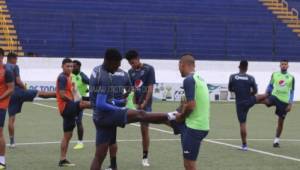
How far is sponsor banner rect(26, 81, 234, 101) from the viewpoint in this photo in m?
31.1

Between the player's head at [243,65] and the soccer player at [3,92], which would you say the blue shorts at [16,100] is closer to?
the soccer player at [3,92]

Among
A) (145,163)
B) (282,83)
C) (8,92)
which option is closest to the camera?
Result: (8,92)

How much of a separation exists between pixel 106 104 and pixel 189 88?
119 cm

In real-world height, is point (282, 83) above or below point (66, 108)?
above

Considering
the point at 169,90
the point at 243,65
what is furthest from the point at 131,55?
the point at 169,90

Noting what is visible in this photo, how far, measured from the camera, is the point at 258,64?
35219 millimetres

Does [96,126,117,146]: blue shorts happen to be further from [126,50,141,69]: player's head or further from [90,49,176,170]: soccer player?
[126,50,141,69]: player's head

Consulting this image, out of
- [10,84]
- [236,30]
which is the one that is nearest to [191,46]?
[236,30]

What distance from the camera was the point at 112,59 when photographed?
30.1 feet

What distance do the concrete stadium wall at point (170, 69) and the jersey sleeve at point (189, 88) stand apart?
23210 mm

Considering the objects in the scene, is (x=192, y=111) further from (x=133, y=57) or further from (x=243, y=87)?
(x=243, y=87)

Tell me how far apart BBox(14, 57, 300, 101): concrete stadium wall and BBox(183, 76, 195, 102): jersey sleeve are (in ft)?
76.1

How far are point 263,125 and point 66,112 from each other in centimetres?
1084

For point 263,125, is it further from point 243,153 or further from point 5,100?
point 5,100
